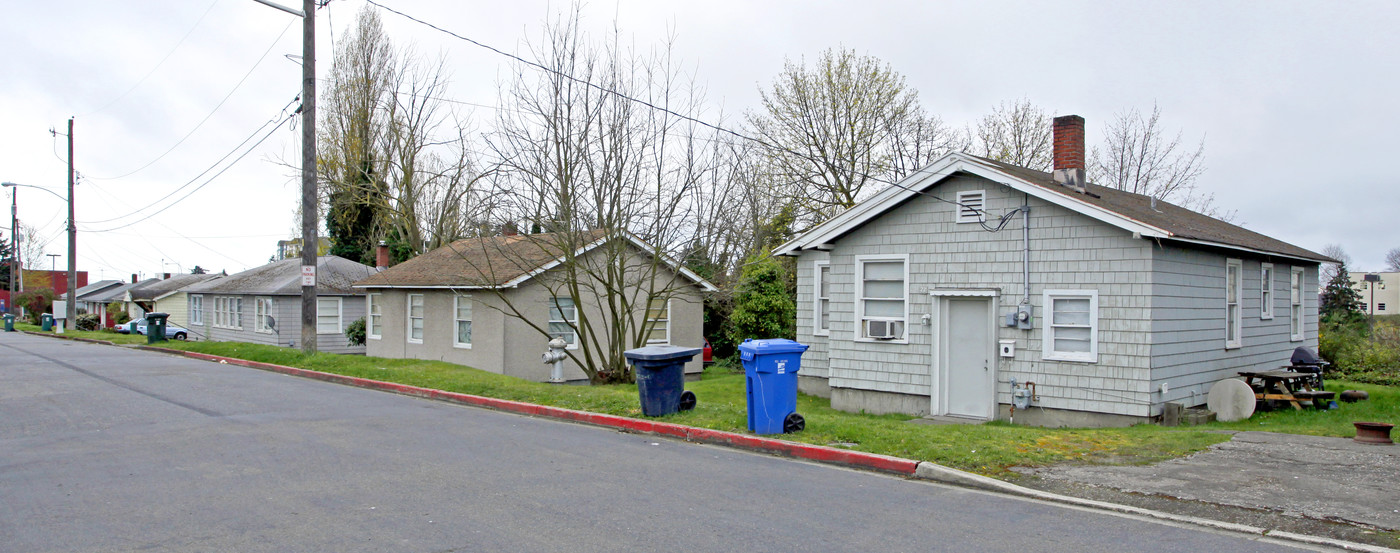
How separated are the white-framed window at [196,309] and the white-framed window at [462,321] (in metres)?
24.4

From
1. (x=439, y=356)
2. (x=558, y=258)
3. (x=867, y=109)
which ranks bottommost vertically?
(x=439, y=356)

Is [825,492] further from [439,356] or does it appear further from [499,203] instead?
[439,356]

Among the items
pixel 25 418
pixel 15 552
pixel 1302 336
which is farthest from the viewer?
pixel 1302 336

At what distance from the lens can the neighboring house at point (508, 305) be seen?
2120 cm

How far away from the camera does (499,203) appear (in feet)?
62.7

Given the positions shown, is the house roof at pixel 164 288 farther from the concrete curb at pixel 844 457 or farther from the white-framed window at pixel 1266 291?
the white-framed window at pixel 1266 291

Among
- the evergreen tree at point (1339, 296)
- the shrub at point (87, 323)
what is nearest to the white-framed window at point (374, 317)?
the shrub at point (87, 323)

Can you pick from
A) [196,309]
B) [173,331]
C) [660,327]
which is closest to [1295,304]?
[660,327]

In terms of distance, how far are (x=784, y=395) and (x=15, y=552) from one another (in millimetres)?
7264

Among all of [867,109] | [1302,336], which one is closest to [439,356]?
[867,109]

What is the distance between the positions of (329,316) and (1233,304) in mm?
29382

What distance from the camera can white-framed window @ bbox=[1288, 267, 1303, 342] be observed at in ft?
59.3

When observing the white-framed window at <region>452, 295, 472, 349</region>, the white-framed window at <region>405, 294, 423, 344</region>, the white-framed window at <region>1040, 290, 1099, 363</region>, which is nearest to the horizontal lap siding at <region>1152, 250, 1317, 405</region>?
the white-framed window at <region>1040, 290, 1099, 363</region>

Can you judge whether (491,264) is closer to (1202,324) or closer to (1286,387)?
(1202,324)
